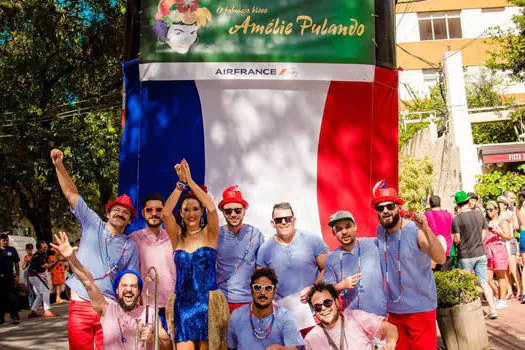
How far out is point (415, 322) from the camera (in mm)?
4930

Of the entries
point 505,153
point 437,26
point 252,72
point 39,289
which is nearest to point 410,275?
point 252,72

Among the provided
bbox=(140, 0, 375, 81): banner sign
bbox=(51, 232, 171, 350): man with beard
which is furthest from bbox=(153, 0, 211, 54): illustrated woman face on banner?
bbox=(51, 232, 171, 350): man with beard

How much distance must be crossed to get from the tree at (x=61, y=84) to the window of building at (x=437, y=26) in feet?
76.9

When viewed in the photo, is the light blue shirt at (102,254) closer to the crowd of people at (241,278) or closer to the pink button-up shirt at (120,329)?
the crowd of people at (241,278)

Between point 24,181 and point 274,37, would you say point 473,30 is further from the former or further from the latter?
point 274,37

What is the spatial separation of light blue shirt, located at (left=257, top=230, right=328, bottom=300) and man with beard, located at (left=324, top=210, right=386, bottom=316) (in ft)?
1.03

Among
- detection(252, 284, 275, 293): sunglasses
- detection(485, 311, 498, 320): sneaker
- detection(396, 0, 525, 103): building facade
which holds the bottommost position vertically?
detection(485, 311, 498, 320): sneaker

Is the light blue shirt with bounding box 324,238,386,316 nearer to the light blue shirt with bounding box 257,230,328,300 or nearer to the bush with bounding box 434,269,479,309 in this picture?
the light blue shirt with bounding box 257,230,328,300

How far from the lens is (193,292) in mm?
4922

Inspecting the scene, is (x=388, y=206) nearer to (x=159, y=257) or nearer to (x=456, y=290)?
(x=159, y=257)

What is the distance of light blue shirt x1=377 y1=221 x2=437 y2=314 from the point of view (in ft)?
16.1

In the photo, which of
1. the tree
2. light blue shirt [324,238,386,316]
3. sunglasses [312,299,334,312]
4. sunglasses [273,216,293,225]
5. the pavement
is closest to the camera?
sunglasses [312,299,334,312]

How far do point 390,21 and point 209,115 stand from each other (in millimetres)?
1954

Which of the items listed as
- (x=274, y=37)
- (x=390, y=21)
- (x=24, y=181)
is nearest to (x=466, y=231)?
(x=390, y=21)
